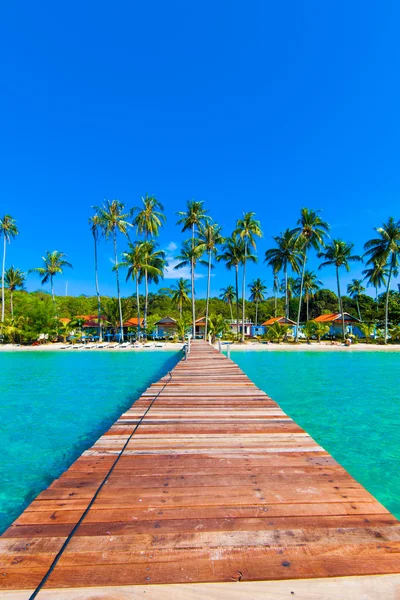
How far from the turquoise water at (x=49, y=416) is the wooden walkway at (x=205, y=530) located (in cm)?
236

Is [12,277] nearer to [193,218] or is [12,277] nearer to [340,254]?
[193,218]

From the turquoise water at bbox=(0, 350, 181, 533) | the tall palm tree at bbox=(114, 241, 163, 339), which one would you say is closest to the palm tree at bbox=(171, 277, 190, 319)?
the tall palm tree at bbox=(114, 241, 163, 339)

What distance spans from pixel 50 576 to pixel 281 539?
1.41 m

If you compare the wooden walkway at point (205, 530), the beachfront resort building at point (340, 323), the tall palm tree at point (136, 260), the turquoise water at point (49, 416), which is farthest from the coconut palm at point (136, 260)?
the wooden walkway at point (205, 530)

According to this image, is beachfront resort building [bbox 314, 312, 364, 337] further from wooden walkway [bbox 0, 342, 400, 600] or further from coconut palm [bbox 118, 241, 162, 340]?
wooden walkway [bbox 0, 342, 400, 600]

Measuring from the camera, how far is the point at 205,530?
6.82ft

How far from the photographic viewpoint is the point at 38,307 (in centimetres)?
3294

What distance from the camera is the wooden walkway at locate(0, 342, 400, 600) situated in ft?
5.39

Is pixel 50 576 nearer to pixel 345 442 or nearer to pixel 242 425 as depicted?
pixel 242 425

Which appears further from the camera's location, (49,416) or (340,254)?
(340,254)

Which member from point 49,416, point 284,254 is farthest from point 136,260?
point 49,416

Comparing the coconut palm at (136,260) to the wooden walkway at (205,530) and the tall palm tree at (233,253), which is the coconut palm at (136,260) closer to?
the tall palm tree at (233,253)

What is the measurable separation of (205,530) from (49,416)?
788 centimetres

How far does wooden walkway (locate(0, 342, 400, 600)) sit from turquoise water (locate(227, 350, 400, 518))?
8.16ft
